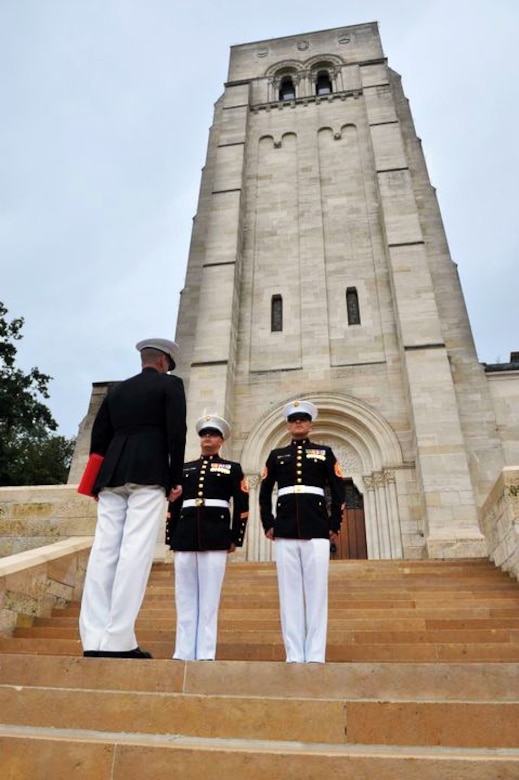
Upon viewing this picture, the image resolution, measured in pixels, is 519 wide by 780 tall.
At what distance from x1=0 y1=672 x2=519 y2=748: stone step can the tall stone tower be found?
7859 mm

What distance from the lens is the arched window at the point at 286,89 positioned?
21.6m

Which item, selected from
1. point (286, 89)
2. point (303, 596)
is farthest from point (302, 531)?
point (286, 89)

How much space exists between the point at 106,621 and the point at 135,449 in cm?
107

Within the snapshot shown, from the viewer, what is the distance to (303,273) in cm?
1559

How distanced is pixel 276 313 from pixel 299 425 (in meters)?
11.4

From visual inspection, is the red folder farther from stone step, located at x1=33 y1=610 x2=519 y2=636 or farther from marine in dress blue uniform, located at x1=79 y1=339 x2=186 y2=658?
stone step, located at x1=33 y1=610 x2=519 y2=636

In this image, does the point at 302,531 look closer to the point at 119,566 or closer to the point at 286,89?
the point at 119,566

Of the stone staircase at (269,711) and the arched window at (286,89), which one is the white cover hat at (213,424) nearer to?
the stone staircase at (269,711)

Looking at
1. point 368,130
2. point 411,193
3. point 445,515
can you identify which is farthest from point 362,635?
point 368,130

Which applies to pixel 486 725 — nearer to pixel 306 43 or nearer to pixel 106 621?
pixel 106 621

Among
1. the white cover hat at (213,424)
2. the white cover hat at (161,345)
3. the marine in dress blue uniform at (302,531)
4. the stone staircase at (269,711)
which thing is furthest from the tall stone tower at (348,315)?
the white cover hat at (161,345)

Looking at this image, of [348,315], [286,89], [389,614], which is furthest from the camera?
[286,89]

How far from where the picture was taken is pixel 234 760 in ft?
6.84

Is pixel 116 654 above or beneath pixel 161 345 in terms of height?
beneath
